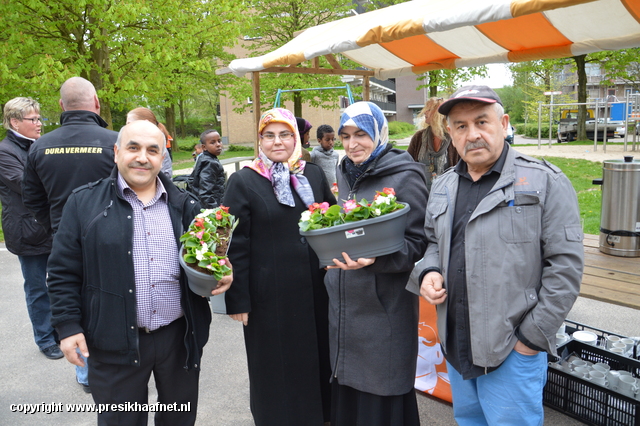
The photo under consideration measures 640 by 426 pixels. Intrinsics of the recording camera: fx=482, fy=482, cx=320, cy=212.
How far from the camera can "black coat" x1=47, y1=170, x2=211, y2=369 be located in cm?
234

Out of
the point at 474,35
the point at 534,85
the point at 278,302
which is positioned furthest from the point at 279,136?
the point at 534,85

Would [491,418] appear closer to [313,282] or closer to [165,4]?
[313,282]

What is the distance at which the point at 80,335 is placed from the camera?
91.7 inches

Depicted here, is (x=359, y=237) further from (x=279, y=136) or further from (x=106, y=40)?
(x=106, y=40)

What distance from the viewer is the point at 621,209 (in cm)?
446

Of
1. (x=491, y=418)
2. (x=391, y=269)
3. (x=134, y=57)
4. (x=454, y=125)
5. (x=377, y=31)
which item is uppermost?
(x=134, y=57)

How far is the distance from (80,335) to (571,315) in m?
4.86

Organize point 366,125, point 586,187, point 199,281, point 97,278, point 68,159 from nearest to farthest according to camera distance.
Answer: point 199,281
point 97,278
point 366,125
point 68,159
point 586,187

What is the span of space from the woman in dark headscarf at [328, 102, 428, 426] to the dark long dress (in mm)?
350

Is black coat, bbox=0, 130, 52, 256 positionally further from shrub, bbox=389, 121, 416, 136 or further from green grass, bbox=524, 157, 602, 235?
shrub, bbox=389, 121, 416, 136

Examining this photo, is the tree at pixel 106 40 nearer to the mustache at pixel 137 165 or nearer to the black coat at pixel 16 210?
the black coat at pixel 16 210

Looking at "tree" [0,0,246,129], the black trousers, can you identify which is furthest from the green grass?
"tree" [0,0,246,129]

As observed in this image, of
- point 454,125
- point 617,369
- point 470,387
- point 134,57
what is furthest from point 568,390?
point 134,57

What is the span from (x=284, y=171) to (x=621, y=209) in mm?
3392
